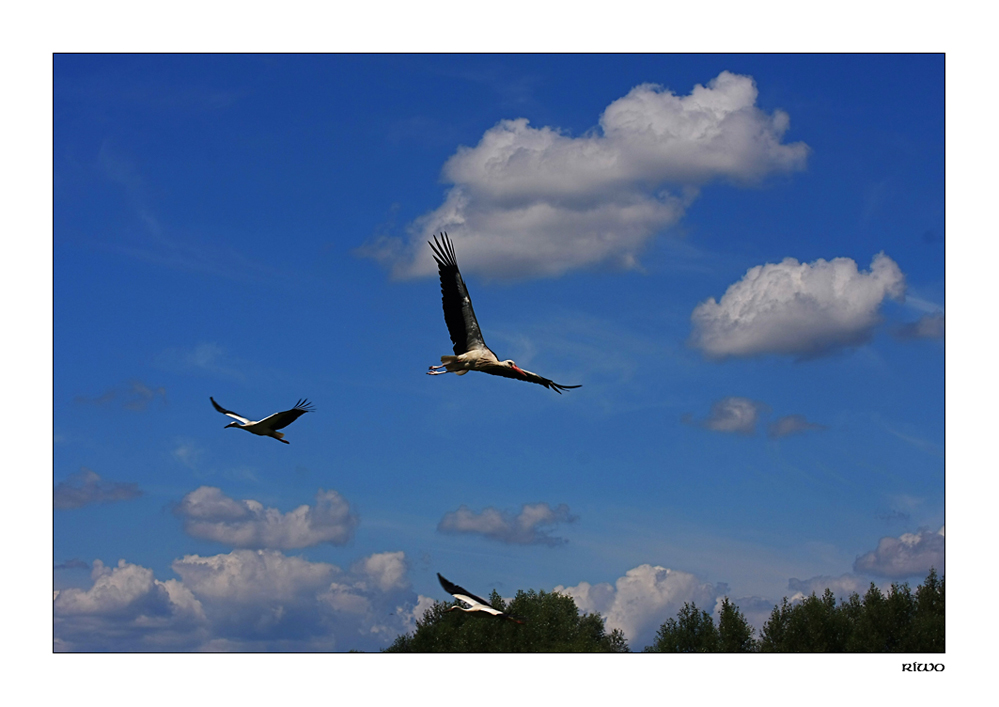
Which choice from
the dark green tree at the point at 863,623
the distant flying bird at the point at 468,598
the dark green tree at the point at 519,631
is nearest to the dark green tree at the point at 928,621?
the dark green tree at the point at 863,623

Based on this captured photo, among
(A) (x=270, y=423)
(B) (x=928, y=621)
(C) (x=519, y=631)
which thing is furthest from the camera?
(C) (x=519, y=631)

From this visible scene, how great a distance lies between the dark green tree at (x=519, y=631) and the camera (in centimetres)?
7675

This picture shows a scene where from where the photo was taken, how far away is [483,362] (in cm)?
3344

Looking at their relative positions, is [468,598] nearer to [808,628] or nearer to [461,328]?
[461,328]

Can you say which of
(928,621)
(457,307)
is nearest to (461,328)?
(457,307)

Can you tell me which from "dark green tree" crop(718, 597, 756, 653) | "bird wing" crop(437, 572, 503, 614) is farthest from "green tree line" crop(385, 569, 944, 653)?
"bird wing" crop(437, 572, 503, 614)

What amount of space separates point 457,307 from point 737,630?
50150 mm

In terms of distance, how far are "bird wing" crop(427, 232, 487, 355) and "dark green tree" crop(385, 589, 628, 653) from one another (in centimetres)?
4444

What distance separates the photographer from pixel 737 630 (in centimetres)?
7569

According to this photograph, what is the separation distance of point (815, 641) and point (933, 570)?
9264 mm
